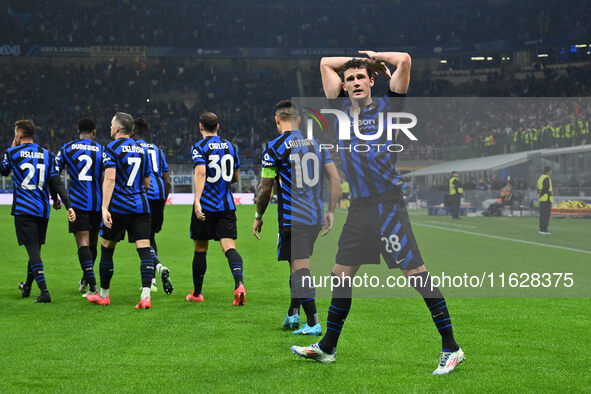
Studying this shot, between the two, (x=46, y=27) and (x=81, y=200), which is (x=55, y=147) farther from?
(x=81, y=200)

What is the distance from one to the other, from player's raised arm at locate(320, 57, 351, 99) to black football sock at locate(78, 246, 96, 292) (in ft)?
14.0

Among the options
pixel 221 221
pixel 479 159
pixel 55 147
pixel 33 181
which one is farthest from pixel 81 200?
pixel 55 147

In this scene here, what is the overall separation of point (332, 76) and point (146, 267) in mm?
3555

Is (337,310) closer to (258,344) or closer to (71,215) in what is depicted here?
(258,344)

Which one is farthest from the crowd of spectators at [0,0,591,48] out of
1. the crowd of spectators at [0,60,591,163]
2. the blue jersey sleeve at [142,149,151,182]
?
the blue jersey sleeve at [142,149,151,182]

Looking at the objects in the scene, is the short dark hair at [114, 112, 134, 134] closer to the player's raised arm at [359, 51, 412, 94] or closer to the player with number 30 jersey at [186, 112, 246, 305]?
the player with number 30 jersey at [186, 112, 246, 305]

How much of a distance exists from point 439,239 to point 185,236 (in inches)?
252

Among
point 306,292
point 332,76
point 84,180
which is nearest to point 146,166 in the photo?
point 84,180

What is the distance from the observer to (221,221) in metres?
7.57

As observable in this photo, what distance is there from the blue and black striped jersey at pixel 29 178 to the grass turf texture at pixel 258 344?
108cm

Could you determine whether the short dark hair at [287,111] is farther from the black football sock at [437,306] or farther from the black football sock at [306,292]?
the black football sock at [437,306]

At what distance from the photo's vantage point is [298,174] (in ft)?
20.5

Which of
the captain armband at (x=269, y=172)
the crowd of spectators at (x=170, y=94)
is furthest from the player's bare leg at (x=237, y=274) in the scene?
the crowd of spectators at (x=170, y=94)

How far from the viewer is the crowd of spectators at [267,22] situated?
5097cm
